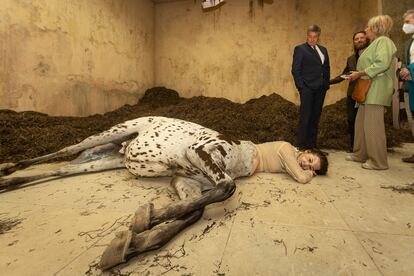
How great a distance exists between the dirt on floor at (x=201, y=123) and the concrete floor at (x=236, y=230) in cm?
125

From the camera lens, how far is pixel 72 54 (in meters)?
4.73

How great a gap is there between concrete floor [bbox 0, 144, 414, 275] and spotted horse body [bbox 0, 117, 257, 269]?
0.26ft

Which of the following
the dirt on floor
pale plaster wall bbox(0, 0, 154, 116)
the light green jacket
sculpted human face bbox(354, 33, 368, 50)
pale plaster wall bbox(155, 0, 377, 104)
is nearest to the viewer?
the light green jacket

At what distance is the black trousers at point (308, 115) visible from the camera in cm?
344

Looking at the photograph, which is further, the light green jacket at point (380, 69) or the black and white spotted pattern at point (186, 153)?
Result: the light green jacket at point (380, 69)

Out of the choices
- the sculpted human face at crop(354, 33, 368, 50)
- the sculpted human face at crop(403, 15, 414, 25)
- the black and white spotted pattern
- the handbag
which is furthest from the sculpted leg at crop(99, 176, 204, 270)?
the sculpted human face at crop(354, 33, 368, 50)

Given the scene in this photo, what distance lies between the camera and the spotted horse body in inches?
49.8

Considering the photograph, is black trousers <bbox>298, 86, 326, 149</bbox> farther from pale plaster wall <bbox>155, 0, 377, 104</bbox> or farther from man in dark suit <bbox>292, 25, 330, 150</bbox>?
pale plaster wall <bbox>155, 0, 377, 104</bbox>

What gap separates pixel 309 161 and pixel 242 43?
541cm

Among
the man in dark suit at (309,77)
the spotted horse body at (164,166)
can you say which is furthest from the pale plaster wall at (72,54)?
the man in dark suit at (309,77)

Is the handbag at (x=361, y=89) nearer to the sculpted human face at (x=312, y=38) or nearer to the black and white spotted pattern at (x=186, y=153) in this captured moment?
the sculpted human face at (x=312, y=38)

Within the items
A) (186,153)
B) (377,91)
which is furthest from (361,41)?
(186,153)

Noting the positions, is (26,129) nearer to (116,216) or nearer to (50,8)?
(50,8)

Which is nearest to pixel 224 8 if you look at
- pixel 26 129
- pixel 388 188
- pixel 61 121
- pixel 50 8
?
pixel 50 8
